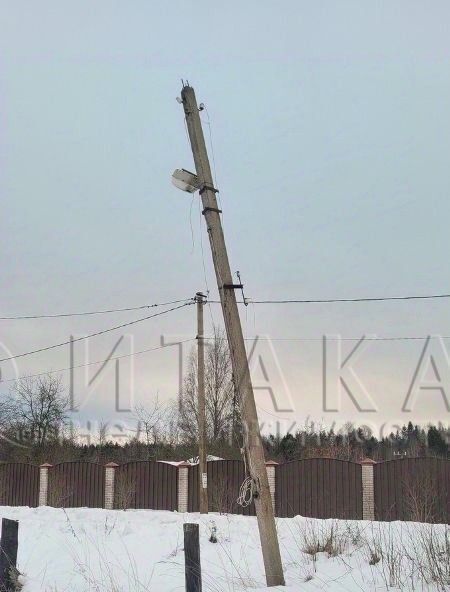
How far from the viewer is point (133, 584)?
28.0ft

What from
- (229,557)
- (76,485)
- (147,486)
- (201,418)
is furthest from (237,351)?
(76,485)

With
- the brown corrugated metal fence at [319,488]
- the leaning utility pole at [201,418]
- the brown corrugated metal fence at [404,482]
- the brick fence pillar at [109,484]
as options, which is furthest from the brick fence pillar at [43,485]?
the brown corrugated metal fence at [404,482]

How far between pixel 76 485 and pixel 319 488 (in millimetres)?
9374

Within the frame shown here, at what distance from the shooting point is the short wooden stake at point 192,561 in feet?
20.5

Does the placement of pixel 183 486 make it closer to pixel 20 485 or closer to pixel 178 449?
pixel 20 485

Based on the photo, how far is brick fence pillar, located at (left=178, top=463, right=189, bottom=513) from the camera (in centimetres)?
2202

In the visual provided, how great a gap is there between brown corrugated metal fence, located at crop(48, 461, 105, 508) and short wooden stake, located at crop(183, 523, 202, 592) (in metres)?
18.1

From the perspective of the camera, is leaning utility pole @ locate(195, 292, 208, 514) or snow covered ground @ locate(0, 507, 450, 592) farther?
leaning utility pole @ locate(195, 292, 208, 514)

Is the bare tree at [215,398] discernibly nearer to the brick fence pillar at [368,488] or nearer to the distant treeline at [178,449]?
the distant treeline at [178,449]

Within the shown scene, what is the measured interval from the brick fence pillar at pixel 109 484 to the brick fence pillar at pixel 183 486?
2696 mm

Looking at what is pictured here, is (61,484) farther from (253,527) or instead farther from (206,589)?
(206,589)

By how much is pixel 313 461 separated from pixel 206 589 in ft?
44.8

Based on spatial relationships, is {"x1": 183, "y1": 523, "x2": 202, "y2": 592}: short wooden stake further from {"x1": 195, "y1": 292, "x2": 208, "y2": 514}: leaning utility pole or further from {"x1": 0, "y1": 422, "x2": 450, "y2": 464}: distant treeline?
{"x1": 0, "y1": 422, "x2": 450, "y2": 464}: distant treeline

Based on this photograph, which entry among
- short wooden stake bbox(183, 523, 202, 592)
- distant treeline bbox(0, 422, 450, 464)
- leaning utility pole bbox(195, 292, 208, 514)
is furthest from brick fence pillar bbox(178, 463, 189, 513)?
short wooden stake bbox(183, 523, 202, 592)
